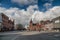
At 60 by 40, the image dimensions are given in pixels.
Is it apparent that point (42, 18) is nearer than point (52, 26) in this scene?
Yes

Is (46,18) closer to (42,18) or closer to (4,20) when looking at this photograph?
(42,18)

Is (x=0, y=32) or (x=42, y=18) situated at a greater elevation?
(x=42, y=18)

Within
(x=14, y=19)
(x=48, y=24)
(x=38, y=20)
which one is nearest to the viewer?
(x=14, y=19)

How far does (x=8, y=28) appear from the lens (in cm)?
1170

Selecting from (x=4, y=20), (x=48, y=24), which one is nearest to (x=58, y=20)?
(x=48, y=24)

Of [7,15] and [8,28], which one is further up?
[7,15]

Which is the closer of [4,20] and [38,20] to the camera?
[38,20]

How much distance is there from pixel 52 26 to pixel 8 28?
304cm

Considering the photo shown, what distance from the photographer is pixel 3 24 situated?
38.9 ft

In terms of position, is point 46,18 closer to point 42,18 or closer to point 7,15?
point 42,18

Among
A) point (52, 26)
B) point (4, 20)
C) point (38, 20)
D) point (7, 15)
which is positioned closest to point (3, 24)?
point (4, 20)

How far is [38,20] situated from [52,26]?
7.17 ft

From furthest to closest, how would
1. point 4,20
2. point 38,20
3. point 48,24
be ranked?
point 48,24 < point 4,20 < point 38,20

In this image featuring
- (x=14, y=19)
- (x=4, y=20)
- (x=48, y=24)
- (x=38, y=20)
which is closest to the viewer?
(x=14, y=19)
